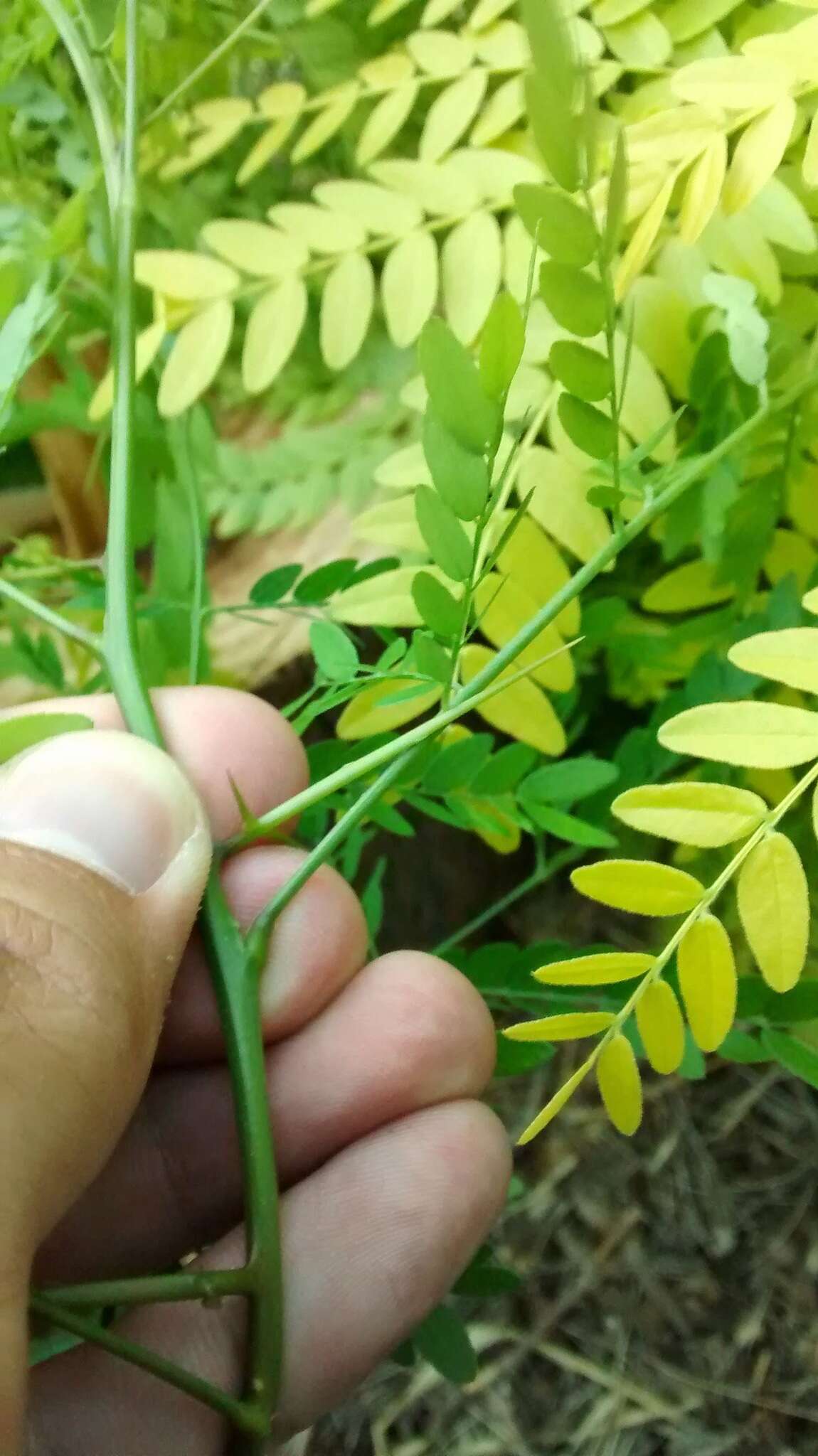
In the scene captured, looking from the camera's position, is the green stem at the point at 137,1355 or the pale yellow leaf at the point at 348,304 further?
the pale yellow leaf at the point at 348,304

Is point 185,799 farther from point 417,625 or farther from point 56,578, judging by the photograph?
point 56,578

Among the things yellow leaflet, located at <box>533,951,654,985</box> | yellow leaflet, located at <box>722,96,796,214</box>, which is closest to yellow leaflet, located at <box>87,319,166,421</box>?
yellow leaflet, located at <box>722,96,796,214</box>

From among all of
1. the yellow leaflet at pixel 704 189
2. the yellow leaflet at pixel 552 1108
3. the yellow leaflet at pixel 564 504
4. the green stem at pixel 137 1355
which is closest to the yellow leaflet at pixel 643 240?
the yellow leaflet at pixel 704 189

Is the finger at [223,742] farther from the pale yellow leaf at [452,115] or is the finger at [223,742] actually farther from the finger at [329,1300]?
the pale yellow leaf at [452,115]

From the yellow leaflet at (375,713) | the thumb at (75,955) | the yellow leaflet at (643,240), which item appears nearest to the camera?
the thumb at (75,955)

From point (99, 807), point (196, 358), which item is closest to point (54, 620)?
point (99, 807)

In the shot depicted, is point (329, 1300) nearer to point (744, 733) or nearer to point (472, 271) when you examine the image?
point (744, 733)

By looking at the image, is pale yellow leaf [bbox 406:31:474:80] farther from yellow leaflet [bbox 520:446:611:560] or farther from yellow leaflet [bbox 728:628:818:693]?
yellow leaflet [bbox 728:628:818:693]
